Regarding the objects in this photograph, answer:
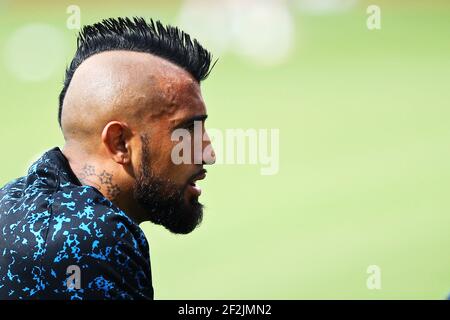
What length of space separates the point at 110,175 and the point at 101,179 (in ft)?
0.14

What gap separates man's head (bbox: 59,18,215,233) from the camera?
3016mm

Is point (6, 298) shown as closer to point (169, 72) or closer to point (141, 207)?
point (141, 207)

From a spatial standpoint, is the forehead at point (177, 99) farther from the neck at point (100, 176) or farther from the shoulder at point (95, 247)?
the shoulder at point (95, 247)

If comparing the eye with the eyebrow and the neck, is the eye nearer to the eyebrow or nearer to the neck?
the eyebrow

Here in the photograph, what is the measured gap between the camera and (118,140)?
3012 millimetres

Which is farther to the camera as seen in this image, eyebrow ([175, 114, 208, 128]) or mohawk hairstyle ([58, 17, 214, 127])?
mohawk hairstyle ([58, 17, 214, 127])

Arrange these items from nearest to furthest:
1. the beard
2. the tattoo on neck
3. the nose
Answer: the tattoo on neck
the beard
the nose

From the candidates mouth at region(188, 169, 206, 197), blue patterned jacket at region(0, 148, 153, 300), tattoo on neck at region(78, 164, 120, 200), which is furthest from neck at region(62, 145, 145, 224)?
mouth at region(188, 169, 206, 197)

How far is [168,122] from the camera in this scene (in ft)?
10.2

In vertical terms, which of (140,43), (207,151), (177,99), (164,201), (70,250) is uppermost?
(140,43)

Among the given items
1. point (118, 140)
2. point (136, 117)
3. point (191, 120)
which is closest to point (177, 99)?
point (191, 120)

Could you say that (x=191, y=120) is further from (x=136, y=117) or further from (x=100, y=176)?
(x=100, y=176)

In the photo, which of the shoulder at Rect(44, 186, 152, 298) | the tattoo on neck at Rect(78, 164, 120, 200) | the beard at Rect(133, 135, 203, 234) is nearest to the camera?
the shoulder at Rect(44, 186, 152, 298)
